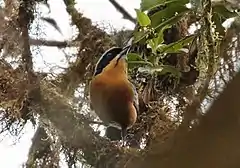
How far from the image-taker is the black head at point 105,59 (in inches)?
48.7

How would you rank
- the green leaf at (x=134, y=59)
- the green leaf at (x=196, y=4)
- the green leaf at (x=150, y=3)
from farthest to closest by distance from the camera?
the green leaf at (x=134, y=59)
the green leaf at (x=150, y=3)
the green leaf at (x=196, y=4)

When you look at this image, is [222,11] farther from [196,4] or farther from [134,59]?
[134,59]

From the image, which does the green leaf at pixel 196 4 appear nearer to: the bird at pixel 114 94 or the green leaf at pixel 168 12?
the green leaf at pixel 168 12

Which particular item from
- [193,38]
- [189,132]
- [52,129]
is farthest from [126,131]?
[189,132]

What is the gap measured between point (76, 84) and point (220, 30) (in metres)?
0.44

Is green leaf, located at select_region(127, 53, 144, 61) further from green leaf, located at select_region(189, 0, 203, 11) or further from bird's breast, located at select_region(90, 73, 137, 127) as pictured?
green leaf, located at select_region(189, 0, 203, 11)

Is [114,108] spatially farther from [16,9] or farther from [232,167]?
[232,167]

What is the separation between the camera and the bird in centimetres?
120

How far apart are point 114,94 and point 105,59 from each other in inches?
3.5

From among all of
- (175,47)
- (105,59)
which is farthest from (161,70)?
(105,59)

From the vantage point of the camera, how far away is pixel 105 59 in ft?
4.06

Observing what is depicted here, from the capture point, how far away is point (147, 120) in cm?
118

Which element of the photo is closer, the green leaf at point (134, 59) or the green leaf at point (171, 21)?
the green leaf at point (171, 21)

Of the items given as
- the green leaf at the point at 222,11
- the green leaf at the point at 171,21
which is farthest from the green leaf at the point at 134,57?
the green leaf at the point at 222,11
